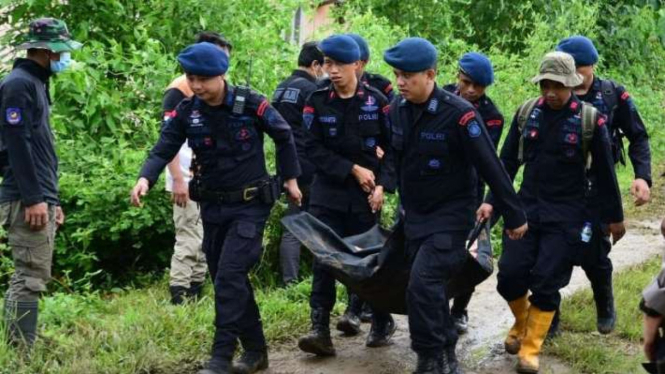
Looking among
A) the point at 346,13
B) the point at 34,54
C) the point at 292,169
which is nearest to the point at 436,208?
the point at 292,169

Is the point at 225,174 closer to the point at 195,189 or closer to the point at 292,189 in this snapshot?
the point at 195,189

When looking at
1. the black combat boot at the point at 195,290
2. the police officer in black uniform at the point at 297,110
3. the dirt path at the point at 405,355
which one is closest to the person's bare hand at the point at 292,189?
the dirt path at the point at 405,355

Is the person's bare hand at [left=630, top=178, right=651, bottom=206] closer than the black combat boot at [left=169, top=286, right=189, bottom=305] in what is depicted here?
Yes

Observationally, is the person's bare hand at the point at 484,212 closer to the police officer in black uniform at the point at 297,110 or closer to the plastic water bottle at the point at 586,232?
the plastic water bottle at the point at 586,232

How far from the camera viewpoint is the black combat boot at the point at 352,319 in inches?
269

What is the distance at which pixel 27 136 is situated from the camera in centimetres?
554

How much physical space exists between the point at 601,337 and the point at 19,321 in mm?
3795

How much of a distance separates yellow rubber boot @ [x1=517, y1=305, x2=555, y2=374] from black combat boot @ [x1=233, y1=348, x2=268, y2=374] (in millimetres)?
1553

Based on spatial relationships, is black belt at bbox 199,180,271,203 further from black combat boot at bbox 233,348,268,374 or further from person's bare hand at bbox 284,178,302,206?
black combat boot at bbox 233,348,268,374

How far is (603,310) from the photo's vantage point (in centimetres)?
704

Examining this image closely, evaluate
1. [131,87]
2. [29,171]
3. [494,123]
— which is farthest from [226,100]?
[131,87]

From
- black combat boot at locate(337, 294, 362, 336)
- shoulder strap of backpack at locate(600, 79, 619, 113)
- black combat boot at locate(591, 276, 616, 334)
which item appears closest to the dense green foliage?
black combat boot at locate(337, 294, 362, 336)

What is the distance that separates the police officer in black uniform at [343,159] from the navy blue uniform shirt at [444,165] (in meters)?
0.65

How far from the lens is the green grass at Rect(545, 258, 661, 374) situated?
6371mm
